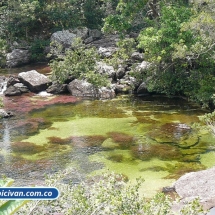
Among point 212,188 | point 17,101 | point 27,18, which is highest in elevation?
point 27,18

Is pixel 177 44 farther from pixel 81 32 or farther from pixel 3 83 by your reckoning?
pixel 81 32

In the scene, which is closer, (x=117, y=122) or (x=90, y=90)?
(x=117, y=122)

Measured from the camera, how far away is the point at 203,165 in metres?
13.8

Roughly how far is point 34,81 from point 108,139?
10990 millimetres

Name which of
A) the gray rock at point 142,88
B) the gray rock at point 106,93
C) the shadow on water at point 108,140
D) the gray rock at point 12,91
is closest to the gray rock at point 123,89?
the gray rock at point 106,93

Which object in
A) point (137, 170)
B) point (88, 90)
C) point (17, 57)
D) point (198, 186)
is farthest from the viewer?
point (17, 57)

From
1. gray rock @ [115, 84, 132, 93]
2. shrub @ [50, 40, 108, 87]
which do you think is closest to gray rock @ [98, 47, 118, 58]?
shrub @ [50, 40, 108, 87]

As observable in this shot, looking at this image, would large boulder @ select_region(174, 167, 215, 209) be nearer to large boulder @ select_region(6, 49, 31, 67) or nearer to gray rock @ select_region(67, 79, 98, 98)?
gray rock @ select_region(67, 79, 98, 98)

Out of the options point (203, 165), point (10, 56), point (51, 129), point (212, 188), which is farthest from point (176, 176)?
point (10, 56)

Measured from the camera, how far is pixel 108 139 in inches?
660

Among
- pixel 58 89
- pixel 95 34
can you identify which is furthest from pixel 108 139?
pixel 95 34

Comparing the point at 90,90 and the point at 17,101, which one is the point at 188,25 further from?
the point at 17,101

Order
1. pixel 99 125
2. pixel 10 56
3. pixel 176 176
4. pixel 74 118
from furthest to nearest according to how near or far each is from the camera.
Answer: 1. pixel 10 56
2. pixel 74 118
3. pixel 99 125
4. pixel 176 176

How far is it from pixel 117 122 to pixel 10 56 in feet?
61.5
